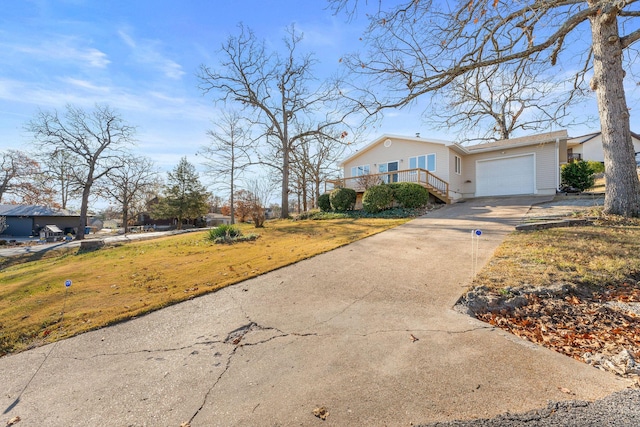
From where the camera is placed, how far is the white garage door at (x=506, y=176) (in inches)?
614

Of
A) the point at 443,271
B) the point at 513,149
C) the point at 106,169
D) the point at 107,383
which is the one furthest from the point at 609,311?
the point at 106,169

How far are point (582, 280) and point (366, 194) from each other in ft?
37.1

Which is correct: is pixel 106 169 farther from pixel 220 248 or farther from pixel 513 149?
pixel 513 149

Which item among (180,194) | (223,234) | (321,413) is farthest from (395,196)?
(180,194)

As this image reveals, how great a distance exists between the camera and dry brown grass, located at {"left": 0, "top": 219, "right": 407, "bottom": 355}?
12.7 ft

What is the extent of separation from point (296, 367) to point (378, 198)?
12596mm

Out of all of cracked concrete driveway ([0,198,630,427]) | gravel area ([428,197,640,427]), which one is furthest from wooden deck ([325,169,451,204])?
gravel area ([428,197,640,427])

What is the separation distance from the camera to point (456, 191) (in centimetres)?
1678

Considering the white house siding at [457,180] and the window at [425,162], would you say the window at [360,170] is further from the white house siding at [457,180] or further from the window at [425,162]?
the white house siding at [457,180]

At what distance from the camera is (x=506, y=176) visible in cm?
1625

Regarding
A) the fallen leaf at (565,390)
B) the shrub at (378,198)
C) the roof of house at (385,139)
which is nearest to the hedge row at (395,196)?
the shrub at (378,198)

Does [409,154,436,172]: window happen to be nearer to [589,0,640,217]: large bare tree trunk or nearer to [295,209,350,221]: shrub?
[295,209,350,221]: shrub

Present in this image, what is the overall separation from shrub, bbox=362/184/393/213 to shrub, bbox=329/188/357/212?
1756 mm

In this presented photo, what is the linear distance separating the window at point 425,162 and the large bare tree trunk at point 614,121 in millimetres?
9027
